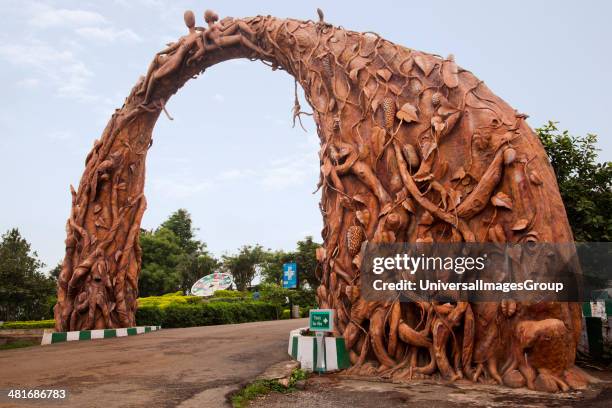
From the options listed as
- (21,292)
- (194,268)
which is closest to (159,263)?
(194,268)

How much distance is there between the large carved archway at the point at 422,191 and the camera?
5.54 m

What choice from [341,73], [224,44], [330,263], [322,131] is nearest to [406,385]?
[330,263]

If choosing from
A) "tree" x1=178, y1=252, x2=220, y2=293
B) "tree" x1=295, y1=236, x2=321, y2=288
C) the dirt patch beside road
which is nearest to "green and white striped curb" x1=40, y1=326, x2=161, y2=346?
the dirt patch beside road

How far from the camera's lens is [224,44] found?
10352 mm

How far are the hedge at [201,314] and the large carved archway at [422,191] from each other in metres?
9.21

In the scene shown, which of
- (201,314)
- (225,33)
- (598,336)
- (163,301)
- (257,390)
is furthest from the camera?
(163,301)

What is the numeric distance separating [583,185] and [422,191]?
3.43m

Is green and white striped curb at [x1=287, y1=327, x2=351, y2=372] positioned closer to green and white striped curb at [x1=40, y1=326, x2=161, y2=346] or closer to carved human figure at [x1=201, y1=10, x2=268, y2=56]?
carved human figure at [x1=201, y1=10, x2=268, y2=56]

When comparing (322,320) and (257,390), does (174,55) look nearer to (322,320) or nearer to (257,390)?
(322,320)

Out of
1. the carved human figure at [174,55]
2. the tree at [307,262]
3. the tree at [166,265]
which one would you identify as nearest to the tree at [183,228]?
the tree at [166,265]

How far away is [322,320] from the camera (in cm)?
595

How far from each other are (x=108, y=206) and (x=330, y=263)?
761cm

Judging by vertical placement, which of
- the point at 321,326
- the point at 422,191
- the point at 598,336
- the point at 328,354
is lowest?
the point at 328,354

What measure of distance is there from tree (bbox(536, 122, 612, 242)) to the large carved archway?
7.40 ft
